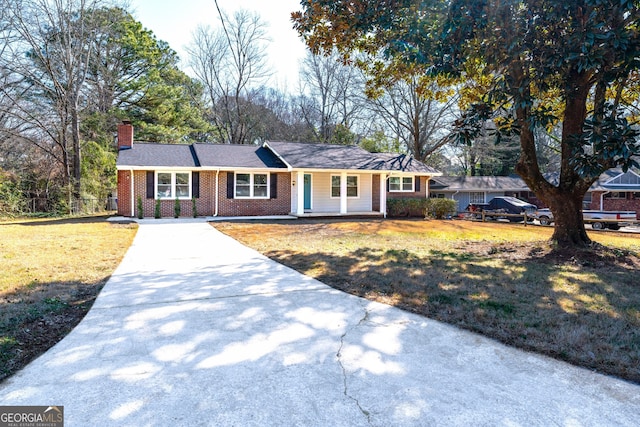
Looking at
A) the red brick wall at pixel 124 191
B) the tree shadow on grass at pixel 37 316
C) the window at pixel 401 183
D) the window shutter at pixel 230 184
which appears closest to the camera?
the tree shadow on grass at pixel 37 316

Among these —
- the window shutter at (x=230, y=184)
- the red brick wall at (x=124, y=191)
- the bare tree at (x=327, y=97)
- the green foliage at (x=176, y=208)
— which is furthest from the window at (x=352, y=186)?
the bare tree at (x=327, y=97)

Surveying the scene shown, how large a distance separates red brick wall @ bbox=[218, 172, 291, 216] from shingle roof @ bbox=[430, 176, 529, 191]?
17496 millimetres

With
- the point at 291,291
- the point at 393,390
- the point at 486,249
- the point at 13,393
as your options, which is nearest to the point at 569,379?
the point at 393,390

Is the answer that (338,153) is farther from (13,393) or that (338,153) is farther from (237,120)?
(13,393)

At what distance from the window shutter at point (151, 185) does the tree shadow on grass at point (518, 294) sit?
10730 mm

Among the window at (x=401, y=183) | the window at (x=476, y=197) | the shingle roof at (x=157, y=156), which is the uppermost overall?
the shingle roof at (x=157, y=156)

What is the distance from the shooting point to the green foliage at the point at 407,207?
68.4ft

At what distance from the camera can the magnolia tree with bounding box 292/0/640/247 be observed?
6.30 meters

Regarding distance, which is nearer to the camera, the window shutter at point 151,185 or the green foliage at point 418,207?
the window shutter at point 151,185

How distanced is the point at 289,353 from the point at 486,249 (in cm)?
781

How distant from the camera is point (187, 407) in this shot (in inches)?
93.7

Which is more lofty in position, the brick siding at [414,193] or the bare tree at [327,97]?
the bare tree at [327,97]

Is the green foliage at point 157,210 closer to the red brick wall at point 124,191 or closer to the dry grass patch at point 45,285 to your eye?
the red brick wall at point 124,191

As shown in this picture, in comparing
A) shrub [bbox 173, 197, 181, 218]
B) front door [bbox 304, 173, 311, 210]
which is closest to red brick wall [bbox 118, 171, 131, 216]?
shrub [bbox 173, 197, 181, 218]
